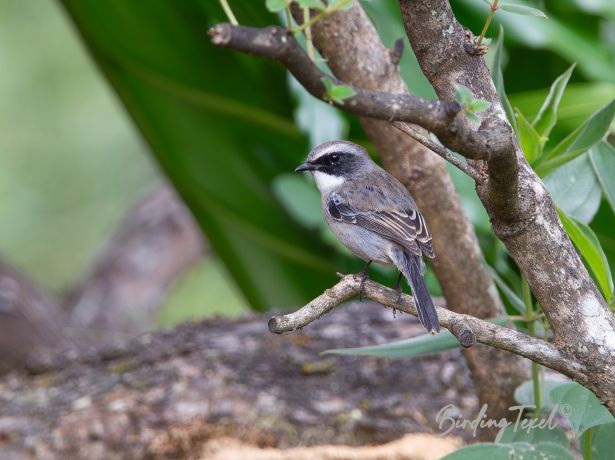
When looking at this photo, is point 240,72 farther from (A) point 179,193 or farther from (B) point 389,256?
(B) point 389,256

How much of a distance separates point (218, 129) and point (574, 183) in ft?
8.00

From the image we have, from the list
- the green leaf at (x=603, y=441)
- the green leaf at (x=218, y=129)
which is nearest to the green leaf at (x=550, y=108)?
the green leaf at (x=603, y=441)

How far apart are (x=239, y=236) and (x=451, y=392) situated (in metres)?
1.67

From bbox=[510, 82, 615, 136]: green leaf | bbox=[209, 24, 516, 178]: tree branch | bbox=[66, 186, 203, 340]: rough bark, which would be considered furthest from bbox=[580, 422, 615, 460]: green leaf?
bbox=[66, 186, 203, 340]: rough bark

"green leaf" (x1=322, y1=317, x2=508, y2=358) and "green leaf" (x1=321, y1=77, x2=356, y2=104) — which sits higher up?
"green leaf" (x1=321, y1=77, x2=356, y2=104)

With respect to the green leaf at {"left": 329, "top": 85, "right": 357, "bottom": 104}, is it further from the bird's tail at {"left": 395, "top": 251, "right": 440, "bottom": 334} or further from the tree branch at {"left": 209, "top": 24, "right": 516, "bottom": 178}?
the bird's tail at {"left": 395, "top": 251, "right": 440, "bottom": 334}

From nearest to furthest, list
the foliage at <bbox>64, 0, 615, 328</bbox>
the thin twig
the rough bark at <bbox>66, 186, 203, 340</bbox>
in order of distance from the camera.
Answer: the thin twig < the foliage at <bbox>64, 0, 615, 328</bbox> < the rough bark at <bbox>66, 186, 203, 340</bbox>

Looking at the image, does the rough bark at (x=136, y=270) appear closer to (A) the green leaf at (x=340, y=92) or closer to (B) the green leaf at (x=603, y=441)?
(B) the green leaf at (x=603, y=441)

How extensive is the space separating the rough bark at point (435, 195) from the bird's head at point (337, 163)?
339 millimetres

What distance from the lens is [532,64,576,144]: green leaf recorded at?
6.20 feet

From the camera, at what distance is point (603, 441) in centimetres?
189

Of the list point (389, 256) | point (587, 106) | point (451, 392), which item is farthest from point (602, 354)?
point (587, 106)

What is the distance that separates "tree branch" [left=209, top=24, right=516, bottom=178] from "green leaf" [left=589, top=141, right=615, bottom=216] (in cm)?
65

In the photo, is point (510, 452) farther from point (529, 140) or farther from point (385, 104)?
point (385, 104)
